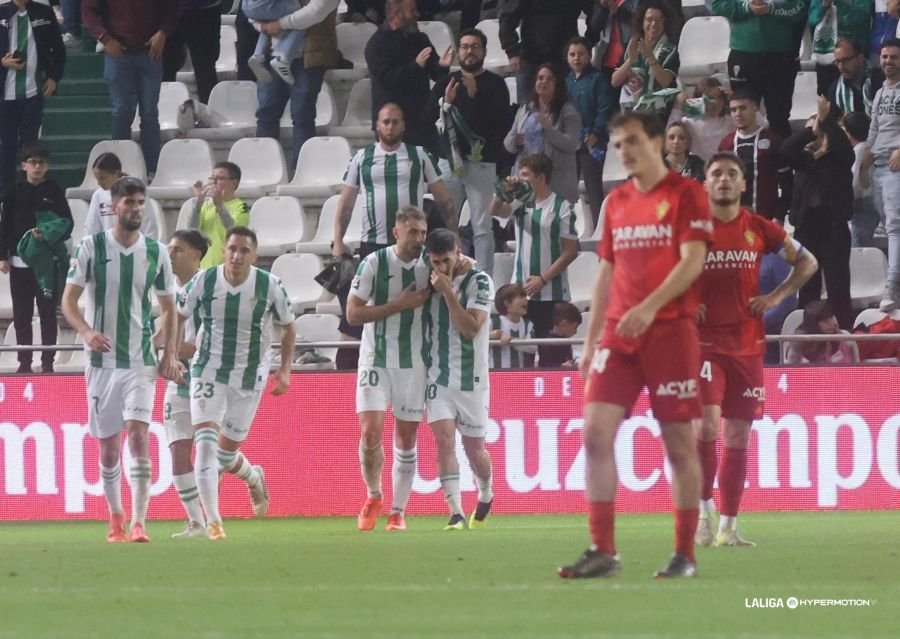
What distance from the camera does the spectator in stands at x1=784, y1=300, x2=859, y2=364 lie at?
566 inches

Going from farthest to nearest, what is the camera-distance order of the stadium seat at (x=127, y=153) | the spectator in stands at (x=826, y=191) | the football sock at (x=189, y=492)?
the stadium seat at (x=127, y=153) < the spectator in stands at (x=826, y=191) < the football sock at (x=189, y=492)

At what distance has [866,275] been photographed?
53.4 ft

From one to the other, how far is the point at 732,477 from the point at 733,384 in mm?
507

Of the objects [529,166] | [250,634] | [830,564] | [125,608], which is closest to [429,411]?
[529,166]

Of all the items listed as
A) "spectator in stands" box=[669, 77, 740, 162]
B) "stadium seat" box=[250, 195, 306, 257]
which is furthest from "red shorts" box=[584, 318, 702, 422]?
"stadium seat" box=[250, 195, 306, 257]

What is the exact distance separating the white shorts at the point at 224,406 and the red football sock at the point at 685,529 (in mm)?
5244

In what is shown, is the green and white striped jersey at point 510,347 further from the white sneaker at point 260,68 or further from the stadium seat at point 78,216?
the stadium seat at point 78,216

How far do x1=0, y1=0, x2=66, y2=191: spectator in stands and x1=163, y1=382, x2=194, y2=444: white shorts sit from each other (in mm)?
6043

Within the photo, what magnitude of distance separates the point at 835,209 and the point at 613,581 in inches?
324

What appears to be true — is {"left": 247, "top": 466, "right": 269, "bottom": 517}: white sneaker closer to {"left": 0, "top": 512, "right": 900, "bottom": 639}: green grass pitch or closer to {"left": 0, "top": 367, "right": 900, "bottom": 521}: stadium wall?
{"left": 0, "top": 367, "right": 900, "bottom": 521}: stadium wall

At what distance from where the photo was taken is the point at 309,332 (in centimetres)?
1692

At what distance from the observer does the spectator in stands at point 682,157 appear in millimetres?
14938

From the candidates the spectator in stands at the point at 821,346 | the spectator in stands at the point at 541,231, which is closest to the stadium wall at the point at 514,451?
the spectator in stands at the point at 821,346

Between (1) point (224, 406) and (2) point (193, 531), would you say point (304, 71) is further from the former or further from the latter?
(2) point (193, 531)
